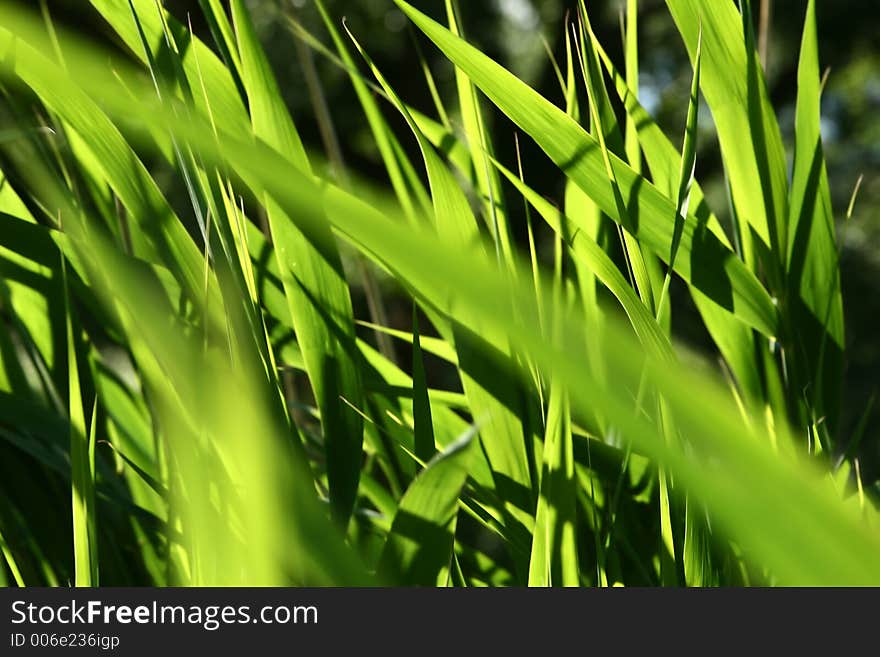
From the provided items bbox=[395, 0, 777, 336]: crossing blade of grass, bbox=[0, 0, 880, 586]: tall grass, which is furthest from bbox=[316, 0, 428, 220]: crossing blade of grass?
bbox=[395, 0, 777, 336]: crossing blade of grass

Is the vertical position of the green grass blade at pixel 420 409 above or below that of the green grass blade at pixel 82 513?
above

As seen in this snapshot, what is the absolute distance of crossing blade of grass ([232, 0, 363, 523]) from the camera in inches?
11.0

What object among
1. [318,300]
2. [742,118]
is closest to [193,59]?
[318,300]

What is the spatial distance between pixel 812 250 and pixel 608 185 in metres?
0.12

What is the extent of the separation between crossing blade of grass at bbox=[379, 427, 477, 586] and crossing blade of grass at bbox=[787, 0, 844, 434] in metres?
0.20

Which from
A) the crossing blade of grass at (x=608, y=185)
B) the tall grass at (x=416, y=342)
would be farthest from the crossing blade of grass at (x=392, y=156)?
the crossing blade of grass at (x=608, y=185)

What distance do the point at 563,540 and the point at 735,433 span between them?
15 centimetres

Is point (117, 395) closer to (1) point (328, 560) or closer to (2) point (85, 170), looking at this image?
(2) point (85, 170)

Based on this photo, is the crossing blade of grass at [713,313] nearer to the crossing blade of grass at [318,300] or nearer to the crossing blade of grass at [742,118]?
the crossing blade of grass at [742,118]

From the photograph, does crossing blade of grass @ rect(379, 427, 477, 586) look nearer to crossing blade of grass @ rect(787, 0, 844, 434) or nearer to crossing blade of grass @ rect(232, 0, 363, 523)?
crossing blade of grass @ rect(232, 0, 363, 523)

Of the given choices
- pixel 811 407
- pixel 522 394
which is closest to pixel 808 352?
pixel 811 407

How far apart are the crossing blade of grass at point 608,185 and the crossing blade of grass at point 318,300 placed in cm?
6

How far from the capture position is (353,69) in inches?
12.7

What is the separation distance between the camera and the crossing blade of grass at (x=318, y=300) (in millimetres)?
278
